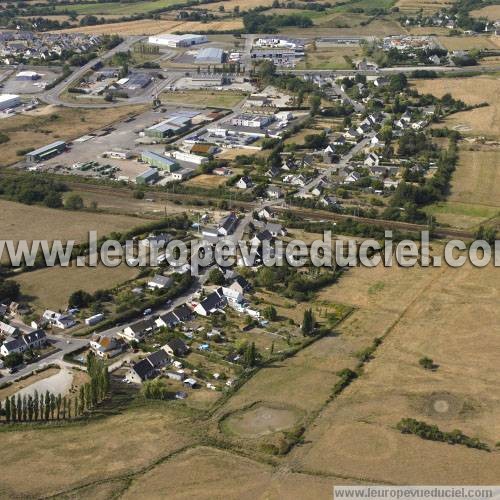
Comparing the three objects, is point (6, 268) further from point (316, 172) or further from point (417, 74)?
point (417, 74)

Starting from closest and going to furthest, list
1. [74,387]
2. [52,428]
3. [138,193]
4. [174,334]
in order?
[52,428] < [74,387] < [174,334] < [138,193]

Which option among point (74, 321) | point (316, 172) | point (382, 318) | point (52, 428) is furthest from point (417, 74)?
point (52, 428)

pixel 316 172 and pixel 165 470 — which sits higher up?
pixel 316 172

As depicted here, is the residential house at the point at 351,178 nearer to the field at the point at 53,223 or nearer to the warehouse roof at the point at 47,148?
the field at the point at 53,223

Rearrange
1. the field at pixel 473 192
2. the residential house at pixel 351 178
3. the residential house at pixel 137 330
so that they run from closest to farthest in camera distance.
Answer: the residential house at pixel 137 330
the field at pixel 473 192
the residential house at pixel 351 178

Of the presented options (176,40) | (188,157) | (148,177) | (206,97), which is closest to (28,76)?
(206,97)

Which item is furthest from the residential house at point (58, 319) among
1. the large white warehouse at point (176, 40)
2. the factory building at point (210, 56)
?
the large white warehouse at point (176, 40)
